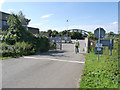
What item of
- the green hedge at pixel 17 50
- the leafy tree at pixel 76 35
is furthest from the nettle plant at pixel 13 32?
the leafy tree at pixel 76 35

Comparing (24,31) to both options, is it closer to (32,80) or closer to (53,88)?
(32,80)

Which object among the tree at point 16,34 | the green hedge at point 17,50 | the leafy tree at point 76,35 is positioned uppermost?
the leafy tree at point 76,35

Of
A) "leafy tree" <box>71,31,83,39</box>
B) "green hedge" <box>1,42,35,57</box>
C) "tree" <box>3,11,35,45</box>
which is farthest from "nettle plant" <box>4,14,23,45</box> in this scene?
"leafy tree" <box>71,31,83,39</box>

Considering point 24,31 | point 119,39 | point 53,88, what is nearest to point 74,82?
point 53,88

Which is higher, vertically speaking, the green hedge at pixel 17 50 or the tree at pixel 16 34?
the tree at pixel 16 34

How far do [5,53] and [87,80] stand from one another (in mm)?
9231

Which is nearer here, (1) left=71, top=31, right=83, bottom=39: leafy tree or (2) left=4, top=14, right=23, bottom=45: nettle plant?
(2) left=4, top=14, right=23, bottom=45: nettle plant

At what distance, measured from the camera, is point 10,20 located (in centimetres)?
1511

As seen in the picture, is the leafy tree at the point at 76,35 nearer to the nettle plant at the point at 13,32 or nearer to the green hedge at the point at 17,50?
the nettle plant at the point at 13,32

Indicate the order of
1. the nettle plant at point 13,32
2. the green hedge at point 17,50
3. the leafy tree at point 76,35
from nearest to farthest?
the green hedge at point 17,50
the nettle plant at point 13,32
the leafy tree at point 76,35

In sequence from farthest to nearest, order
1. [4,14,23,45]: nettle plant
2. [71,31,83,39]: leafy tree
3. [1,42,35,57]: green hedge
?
[71,31,83,39]: leafy tree
[4,14,23,45]: nettle plant
[1,42,35,57]: green hedge

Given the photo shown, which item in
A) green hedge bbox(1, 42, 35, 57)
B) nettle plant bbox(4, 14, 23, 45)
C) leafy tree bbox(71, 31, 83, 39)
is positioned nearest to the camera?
green hedge bbox(1, 42, 35, 57)

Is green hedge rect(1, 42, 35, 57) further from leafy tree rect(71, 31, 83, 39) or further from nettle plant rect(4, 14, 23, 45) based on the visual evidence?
leafy tree rect(71, 31, 83, 39)

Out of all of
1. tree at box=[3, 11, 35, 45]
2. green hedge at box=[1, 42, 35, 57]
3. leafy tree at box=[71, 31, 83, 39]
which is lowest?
green hedge at box=[1, 42, 35, 57]
